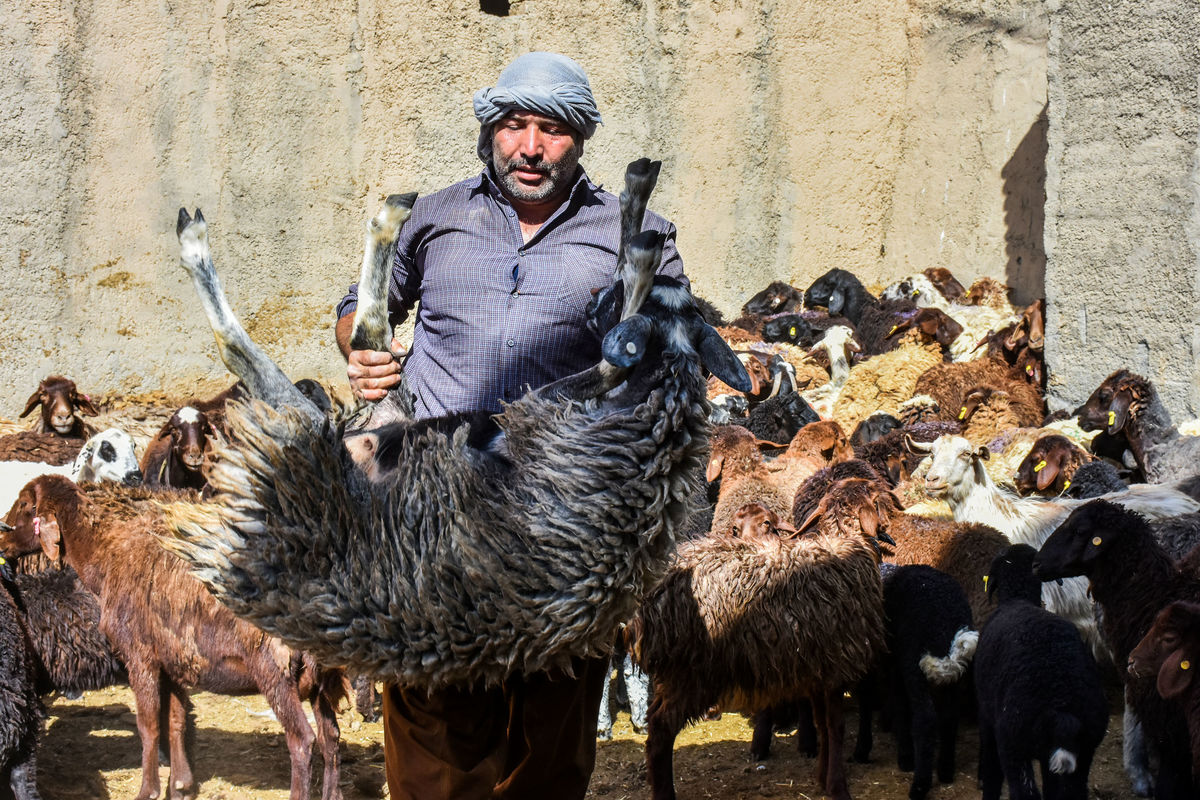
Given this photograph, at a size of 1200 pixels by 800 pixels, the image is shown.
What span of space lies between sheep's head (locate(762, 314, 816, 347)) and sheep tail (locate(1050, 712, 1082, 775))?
837 centimetres

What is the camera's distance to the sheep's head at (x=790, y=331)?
12.7 metres

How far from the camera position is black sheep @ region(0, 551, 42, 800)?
5.18 meters

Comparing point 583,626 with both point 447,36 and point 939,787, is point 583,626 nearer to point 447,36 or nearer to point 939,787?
point 939,787

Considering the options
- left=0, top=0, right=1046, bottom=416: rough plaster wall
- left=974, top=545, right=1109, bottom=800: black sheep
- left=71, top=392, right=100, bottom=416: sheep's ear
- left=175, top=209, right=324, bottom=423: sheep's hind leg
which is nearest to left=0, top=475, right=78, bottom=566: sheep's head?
left=175, top=209, right=324, bottom=423: sheep's hind leg

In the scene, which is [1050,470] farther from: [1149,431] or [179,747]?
[179,747]

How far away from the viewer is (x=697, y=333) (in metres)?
2.85

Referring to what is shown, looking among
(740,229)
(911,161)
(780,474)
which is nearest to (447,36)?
(740,229)

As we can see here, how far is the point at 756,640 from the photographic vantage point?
523 centimetres

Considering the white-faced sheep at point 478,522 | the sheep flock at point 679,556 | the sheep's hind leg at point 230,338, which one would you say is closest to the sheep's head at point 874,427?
the sheep flock at point 679,556

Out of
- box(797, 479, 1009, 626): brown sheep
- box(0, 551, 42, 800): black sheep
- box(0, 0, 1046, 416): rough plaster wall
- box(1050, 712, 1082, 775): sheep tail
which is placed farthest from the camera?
box(0, 0, 1046, 416): rough plaster wall

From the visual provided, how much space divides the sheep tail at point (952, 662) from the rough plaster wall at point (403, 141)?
8667 millimetres

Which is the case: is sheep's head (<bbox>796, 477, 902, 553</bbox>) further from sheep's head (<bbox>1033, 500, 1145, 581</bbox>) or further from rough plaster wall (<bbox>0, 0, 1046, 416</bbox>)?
rough plaster wall (<bbox>0, 0, 1046, 416</bbox>)

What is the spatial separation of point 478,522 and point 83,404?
8.50 meters

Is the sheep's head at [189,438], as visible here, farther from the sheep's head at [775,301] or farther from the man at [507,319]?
the sheep's head at [775,301]
